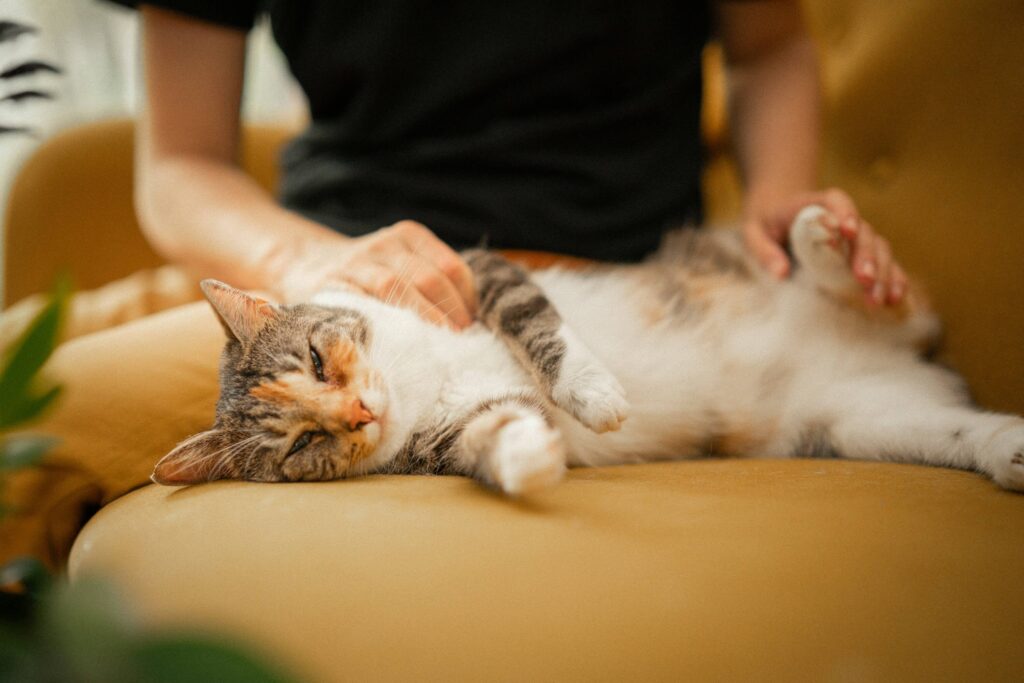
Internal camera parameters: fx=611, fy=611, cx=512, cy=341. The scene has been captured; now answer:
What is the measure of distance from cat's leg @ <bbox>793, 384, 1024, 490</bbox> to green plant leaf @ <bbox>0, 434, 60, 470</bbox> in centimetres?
98

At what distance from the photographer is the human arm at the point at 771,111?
50.1 inches

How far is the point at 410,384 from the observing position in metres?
0.99

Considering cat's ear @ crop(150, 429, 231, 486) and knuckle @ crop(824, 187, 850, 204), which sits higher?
knuckle @ crop(824, 187, 850, 204)

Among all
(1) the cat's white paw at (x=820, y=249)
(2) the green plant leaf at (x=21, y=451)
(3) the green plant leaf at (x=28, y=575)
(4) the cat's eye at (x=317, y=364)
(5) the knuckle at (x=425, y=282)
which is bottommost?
(4) the cat's eye at (x=317, y=364)

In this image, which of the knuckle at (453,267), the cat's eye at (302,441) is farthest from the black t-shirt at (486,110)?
the cat's eye at (302,441)

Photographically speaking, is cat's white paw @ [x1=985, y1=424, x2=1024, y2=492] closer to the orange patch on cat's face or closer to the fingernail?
the fingernail

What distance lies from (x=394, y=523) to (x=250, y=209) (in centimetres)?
75

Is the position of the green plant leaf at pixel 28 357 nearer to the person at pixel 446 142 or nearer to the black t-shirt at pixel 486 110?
the person at pixel 446 142

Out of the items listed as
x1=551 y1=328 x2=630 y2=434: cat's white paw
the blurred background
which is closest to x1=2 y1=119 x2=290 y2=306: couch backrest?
the blurred background

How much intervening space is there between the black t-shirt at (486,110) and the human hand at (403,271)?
235mm

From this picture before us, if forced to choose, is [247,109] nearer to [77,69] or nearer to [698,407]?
[77,69]

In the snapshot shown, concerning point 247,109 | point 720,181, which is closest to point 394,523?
point 720,181

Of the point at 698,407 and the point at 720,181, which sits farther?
the point at 720,181

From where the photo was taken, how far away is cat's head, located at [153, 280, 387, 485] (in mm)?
871
